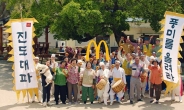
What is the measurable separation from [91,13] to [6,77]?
5575 mm

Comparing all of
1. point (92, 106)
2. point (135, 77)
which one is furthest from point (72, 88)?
point (135, 77)

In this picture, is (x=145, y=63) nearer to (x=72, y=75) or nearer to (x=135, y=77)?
(x=135, y=77)

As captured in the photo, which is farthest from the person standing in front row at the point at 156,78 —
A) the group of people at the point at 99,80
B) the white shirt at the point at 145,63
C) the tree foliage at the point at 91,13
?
the tree foliage at the point at 91,13

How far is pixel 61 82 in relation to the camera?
9406 millimetres

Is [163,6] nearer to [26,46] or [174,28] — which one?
[174,28]

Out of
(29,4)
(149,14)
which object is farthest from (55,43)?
(149,14)

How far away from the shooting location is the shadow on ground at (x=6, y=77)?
12.6 metres

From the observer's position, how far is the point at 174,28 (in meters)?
9.24

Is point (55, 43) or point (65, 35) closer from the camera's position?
point (65, 35)

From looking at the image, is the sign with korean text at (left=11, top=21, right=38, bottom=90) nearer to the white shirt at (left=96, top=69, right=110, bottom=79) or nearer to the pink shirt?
the pink shirt

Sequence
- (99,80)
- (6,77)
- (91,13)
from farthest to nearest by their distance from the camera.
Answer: (6,77) → (91,13) → (99,80)

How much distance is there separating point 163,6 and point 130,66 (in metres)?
4.79

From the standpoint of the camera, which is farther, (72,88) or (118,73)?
(72,88)

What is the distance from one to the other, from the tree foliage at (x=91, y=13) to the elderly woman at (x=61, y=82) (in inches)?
149
